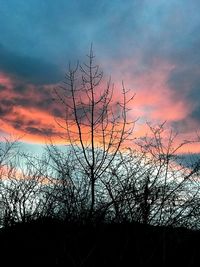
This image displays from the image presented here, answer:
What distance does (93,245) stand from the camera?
182 inches

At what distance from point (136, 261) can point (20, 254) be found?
1.68 m

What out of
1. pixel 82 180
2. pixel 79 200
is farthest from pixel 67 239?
pixel 82 180

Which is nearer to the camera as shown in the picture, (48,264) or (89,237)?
(48,264)

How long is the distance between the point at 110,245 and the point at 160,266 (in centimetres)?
89

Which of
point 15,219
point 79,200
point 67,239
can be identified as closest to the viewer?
point 67,239

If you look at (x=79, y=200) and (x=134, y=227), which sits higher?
(x=79, y=200)

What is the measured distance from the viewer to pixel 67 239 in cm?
474

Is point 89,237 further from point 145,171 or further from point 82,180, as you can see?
point 145,171

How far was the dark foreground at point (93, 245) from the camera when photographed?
416cm

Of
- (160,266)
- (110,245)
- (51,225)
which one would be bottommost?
(160,266)

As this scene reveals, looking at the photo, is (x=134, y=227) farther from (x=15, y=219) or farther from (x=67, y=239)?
(x=15, y=219)

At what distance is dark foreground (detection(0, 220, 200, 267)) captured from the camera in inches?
164

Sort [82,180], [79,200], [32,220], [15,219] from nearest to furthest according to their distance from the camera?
[32,220] → [15,219] → [79,200] → [82,180]

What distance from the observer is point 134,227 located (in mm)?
5207
